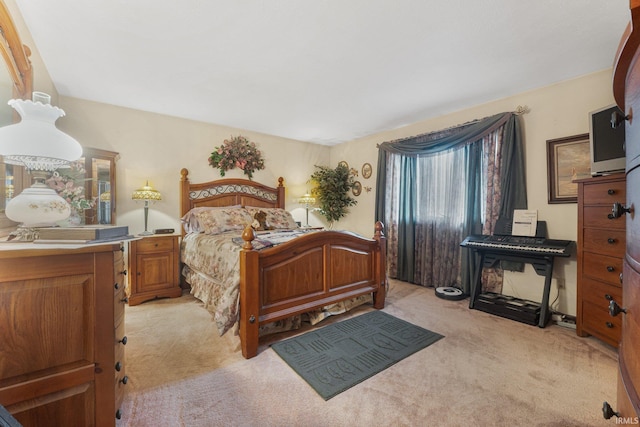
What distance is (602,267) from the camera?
81.0 inches

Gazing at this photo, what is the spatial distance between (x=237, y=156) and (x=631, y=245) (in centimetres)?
416

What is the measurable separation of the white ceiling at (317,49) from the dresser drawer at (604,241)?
1470 mm

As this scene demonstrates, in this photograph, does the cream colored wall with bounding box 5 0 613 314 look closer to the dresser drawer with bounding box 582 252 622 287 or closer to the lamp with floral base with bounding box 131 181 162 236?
the lamp with floral base with bounding box 131 181 162 236

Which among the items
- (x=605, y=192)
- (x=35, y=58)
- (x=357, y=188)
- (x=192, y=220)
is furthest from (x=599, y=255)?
(x=35, y=58)

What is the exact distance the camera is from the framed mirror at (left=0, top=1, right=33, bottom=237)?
1.46 metres

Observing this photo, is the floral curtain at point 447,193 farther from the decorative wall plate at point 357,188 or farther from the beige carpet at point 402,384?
the beige carpet at point 402,384

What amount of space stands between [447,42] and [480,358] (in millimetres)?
2406

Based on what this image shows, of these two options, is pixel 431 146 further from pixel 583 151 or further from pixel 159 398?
pixel 159 398

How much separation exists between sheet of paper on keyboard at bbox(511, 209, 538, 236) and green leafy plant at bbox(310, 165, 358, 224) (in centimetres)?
248

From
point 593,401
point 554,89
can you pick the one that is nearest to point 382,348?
point 593,401

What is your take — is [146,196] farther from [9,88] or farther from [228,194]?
[9,88]

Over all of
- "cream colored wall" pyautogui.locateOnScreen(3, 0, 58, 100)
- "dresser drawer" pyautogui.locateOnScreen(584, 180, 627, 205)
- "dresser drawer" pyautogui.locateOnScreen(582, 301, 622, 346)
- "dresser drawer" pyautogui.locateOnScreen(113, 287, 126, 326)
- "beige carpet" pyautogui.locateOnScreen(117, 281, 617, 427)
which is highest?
"cream colored wall" pyautogui.locateOnScreen(3, 0, 58, 100)

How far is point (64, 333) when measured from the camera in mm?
988

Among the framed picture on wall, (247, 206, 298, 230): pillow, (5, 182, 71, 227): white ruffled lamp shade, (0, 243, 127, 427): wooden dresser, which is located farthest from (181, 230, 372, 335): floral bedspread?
the framed picture on wall
